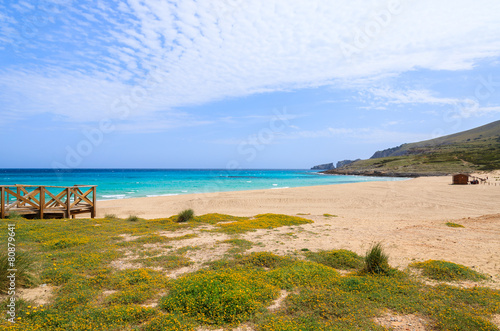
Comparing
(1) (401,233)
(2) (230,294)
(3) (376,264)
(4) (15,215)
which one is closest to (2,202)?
(4) (15,215)

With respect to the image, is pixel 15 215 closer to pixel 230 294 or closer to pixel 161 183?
pixel 230 294

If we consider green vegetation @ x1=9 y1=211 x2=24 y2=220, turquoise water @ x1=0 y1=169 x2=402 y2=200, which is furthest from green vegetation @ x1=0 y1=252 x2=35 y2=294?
turquoise water @ x1=0 y1=169 x2=402 y2=200

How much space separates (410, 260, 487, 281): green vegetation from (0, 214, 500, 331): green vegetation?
3.9 inches

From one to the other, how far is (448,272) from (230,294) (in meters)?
6.06

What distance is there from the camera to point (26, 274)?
630 cm

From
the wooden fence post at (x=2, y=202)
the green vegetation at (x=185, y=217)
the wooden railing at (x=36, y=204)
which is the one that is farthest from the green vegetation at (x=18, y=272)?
the wooden fence post at (x=2, y=202)

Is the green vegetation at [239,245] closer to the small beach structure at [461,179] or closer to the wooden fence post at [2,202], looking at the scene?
the wooden fence post at [2,202]

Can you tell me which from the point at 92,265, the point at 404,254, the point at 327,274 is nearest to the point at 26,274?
the point at 92,265

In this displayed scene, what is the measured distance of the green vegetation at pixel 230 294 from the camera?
488 cm

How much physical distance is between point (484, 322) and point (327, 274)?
3192mm

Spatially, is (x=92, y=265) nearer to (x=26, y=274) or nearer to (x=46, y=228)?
(x=26, y=274)

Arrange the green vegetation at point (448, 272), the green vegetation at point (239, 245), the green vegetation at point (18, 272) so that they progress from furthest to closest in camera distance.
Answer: the green vegetation at point (239, 245)
the green vegetation at point (448, 272)
the green vegetation at point (18, 272)

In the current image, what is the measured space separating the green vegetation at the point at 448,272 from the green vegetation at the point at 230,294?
98mm

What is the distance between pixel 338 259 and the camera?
8.52 metres
